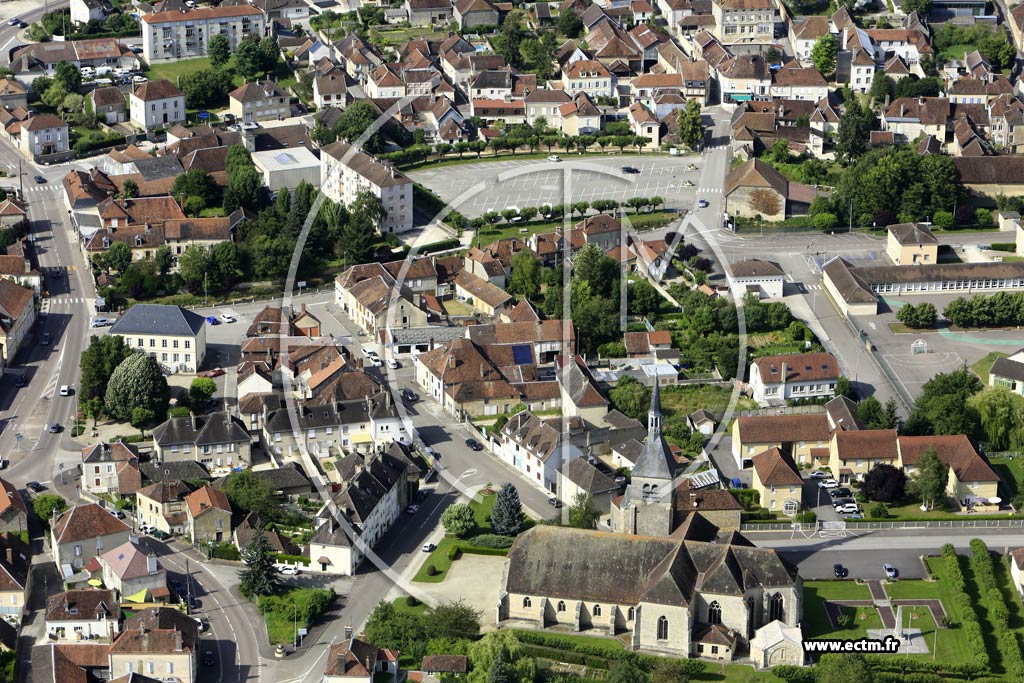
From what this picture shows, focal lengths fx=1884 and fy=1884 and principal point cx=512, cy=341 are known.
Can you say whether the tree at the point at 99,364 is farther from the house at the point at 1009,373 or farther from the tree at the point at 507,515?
the house at the point at 1009,373

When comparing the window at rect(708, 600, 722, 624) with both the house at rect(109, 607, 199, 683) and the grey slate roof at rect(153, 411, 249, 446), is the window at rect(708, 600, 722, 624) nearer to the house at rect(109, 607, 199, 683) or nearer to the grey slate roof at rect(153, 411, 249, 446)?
the house at rect(109, 607, 199, 683)

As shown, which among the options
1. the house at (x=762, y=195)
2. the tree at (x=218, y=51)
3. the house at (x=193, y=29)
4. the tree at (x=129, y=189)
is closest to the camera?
the house at (x=762, y=195)

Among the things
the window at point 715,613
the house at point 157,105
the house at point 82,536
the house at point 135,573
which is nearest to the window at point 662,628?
the window at point 715,613

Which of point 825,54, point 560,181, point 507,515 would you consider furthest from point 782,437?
point 825,54

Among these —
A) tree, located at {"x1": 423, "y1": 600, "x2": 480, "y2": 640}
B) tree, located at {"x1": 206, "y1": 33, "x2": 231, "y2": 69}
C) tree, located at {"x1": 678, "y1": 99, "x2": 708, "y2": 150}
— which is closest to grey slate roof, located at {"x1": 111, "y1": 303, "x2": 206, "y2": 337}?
tree, located at {"x1": 423, "y1": 600, "x2": 480, "y2": 640}

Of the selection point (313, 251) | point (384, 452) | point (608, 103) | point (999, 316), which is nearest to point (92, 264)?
point (313, 251)

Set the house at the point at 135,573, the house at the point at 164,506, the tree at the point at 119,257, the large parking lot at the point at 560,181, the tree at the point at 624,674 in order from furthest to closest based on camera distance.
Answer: the large parking lot at the point at 560,181
the tree at the point at 119,257
the house at the point at 164,506
the house at the point at 135,573
the tree at the point at 624,674
